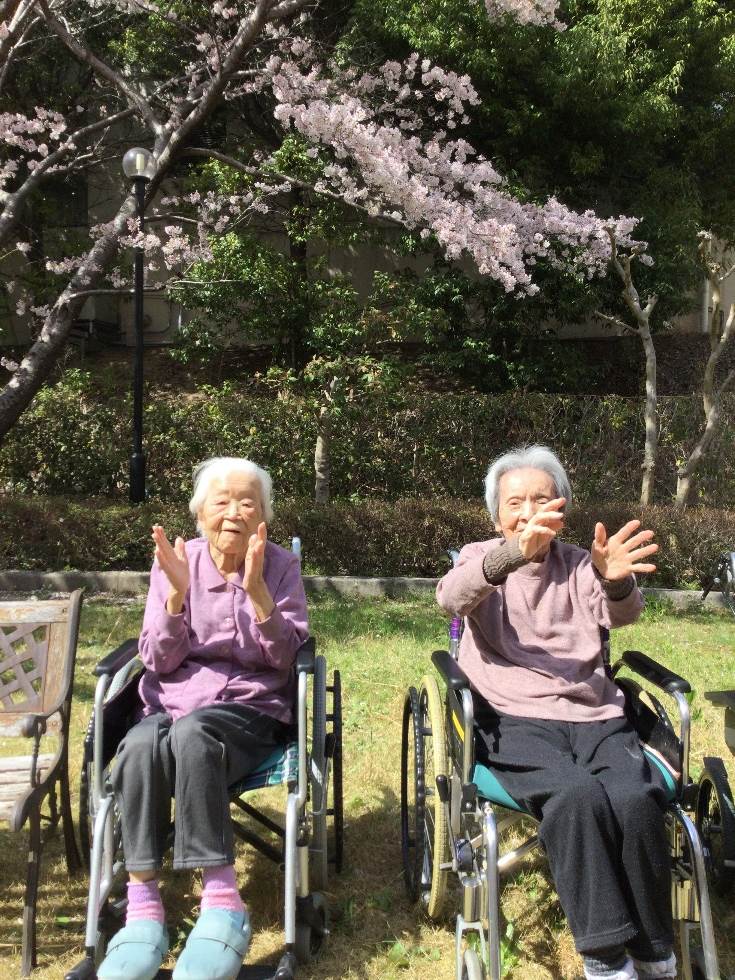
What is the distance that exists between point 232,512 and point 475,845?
44.1 inches

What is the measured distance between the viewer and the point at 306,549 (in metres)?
6.98

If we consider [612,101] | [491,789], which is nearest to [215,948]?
[491,789]

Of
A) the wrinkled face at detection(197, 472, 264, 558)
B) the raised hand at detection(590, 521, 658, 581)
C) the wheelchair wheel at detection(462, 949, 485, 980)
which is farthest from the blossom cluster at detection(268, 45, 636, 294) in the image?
the wheelchair wheel at detection(462, 949, 485, 980)

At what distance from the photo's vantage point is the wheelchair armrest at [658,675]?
215 cm

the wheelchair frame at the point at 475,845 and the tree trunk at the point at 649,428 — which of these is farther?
the tree trunk at the point at 649,428

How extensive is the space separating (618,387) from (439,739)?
10.1 m

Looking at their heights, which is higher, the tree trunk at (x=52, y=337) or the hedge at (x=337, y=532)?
the tree trunk at (x=52, y=337)

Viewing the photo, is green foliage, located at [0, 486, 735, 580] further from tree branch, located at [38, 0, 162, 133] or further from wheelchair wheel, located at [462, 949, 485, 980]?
wheelchair wheel, located at [462, 949, 485, 980]

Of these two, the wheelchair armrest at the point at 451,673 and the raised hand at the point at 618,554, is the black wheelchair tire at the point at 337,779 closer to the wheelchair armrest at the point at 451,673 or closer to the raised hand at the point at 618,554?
the wheelchair armrest at the point at 451,673

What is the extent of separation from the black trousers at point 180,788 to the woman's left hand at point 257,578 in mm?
306

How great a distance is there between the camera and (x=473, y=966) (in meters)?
1.83

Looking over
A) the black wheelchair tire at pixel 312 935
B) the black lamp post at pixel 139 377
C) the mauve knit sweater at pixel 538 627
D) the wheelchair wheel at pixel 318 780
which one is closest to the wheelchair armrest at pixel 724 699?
the mauve knit sweater at pixel 538 627

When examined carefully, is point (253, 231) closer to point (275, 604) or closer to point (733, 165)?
point (733, 165)

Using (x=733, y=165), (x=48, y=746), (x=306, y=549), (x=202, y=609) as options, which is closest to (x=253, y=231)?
(x=306, y=549)
